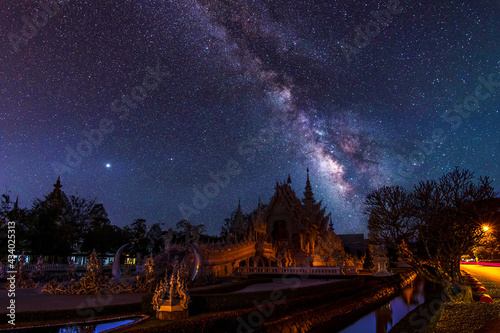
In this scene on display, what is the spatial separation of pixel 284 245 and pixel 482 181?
32.2 meters

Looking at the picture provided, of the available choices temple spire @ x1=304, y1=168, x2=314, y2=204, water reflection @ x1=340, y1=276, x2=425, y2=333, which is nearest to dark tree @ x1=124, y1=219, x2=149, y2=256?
temple spire @ x1=304, y1=168, x2=314, y2=204

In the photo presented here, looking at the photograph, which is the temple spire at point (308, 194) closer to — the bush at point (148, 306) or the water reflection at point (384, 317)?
the water reflection at point (384, 317)

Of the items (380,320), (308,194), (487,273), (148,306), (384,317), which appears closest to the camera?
(148,306)

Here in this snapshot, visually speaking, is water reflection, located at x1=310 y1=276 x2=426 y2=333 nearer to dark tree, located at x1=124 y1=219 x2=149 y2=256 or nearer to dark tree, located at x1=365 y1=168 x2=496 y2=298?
dark tree, located at x1=365 y1=168 x2=496 y2=298

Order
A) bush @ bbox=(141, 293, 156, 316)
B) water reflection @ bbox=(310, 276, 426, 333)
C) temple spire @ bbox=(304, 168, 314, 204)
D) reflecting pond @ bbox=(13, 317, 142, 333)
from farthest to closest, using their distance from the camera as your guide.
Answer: temple spire @ bbox=(304, 168, 314, 204)
water reflection @ bbox=(310, 276, 426, 333)
bush @ bbox=(141, 293, 156, 316)
reflecting pond @ bbox=(13, 317, 142, 333)

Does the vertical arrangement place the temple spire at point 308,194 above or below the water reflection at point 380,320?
above

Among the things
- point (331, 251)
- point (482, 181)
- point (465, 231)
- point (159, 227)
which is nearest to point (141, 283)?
point (465, 231)

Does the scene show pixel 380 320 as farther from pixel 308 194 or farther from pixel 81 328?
pixel 308 194

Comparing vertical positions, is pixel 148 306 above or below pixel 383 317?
above

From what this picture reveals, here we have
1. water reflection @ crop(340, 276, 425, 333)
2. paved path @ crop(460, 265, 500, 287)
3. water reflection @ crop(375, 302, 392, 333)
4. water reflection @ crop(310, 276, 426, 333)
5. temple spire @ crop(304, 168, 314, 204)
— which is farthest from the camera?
temple spire @ crop(304, 168, 314, 204)

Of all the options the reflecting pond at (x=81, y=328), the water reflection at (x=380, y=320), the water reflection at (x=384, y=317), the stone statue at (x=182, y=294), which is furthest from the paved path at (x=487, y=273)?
the reflecting pond at (x=81, y=328)

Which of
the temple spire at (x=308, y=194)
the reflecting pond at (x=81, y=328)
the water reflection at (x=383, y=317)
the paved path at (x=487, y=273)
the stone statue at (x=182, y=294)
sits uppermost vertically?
the temple spire at (x=308, y=194)

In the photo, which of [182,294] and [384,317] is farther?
[384,317]

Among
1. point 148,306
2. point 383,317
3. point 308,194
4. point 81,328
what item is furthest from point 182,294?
point 308,194
